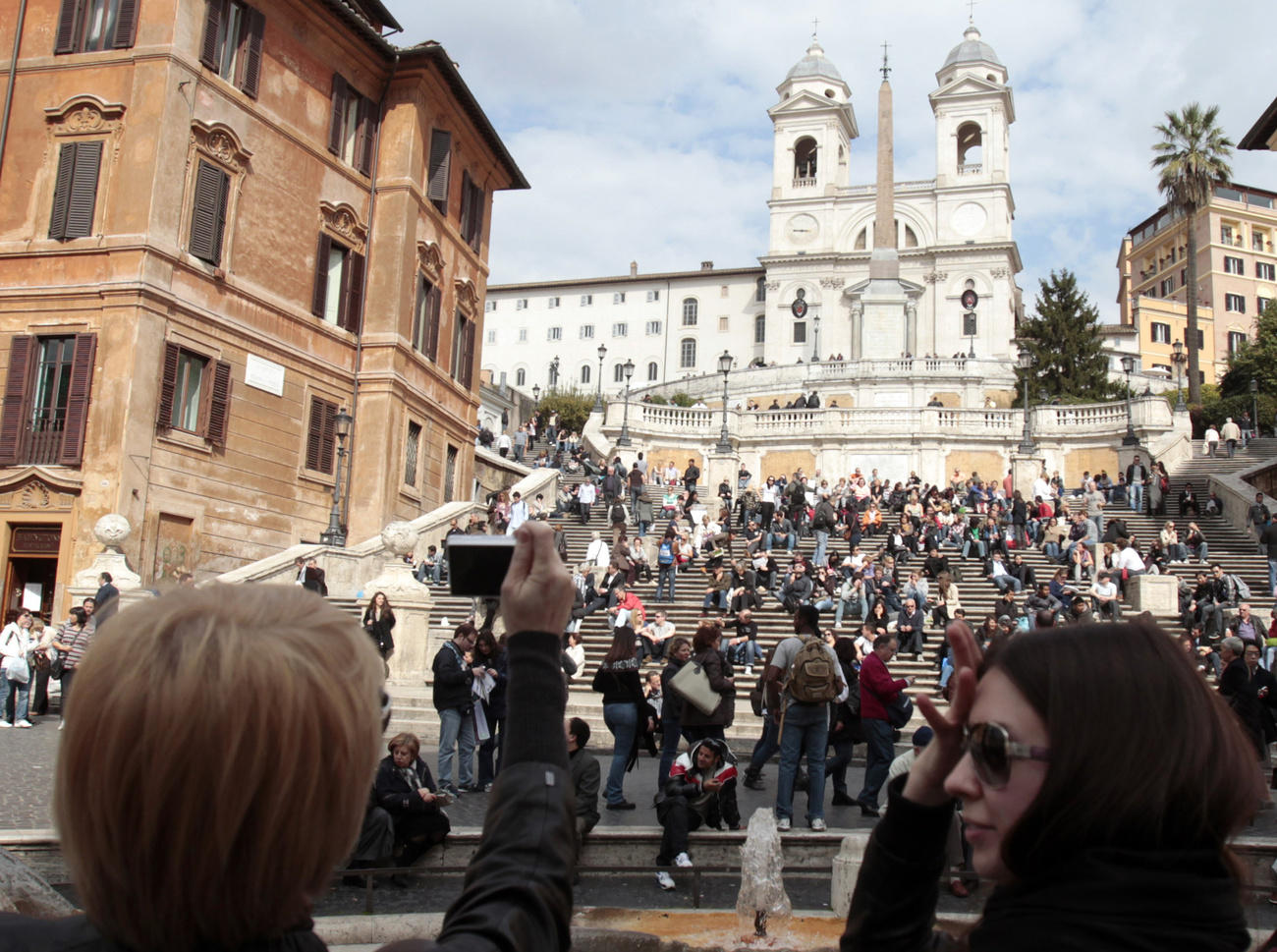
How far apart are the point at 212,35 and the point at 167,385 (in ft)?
23.2

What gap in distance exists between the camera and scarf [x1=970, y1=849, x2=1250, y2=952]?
1.45 metres

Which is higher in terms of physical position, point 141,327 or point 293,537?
point 141,327

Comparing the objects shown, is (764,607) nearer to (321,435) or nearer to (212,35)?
(321,435)

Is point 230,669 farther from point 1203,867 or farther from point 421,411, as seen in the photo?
point 421,411

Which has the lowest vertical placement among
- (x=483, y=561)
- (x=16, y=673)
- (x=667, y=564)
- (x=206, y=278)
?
(x=16, y=673)

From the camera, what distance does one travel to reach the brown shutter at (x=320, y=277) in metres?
25.7

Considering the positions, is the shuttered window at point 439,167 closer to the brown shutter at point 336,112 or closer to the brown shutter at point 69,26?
the brown shutter at point 336,112

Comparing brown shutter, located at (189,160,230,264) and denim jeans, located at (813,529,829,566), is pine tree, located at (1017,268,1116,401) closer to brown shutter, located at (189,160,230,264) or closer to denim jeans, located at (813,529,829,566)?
denim jeans, located at (813,529,829,566)

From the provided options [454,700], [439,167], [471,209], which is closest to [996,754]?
[454,700]

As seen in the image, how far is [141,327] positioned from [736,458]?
22877 mm

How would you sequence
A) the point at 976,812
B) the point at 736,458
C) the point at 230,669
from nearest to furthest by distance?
the point at 230,669
the point at 976,812
the point at 736,458

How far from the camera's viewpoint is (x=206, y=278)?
73.7 ft

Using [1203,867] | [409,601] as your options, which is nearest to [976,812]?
[1203,867]

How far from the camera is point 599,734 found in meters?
15.8
